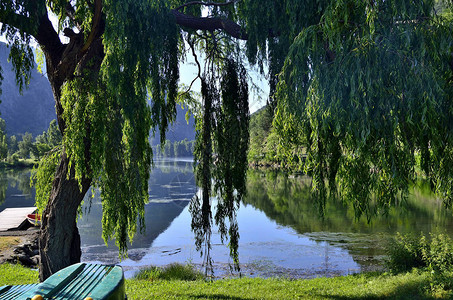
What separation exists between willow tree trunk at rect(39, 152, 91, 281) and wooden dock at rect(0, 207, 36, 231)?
1289 centimetres

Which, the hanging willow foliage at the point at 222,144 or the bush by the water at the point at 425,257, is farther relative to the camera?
the bush by the water at the point at 425,257

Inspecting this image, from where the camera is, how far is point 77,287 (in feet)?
13.1

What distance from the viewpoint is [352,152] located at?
5.16m

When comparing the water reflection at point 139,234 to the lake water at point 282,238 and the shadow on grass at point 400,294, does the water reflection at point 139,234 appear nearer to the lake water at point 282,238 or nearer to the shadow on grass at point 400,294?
the lake water at point 282,238

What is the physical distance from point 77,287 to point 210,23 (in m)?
4.83

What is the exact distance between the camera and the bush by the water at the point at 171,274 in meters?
11.5

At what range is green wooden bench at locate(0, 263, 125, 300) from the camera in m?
3.77

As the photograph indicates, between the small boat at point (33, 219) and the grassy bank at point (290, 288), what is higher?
the small boat at point (33, 219)

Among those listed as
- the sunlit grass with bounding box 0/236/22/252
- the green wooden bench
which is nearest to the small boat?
the sunlit grass with bounding box 0/236/22/252

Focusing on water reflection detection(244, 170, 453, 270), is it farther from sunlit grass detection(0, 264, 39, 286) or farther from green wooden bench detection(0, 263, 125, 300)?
green wooden bench detection(0, 263, 125, 300)

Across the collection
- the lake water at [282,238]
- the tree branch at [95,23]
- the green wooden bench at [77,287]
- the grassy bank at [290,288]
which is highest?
the tree branch at [95,23]

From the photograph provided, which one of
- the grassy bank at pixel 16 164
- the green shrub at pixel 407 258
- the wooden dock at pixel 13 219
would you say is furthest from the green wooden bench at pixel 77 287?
the grassy bank at pixel 16 164

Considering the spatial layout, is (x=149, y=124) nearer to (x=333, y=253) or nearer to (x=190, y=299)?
(x=190, y=299)

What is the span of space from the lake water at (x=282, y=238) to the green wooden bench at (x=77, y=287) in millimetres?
5530
